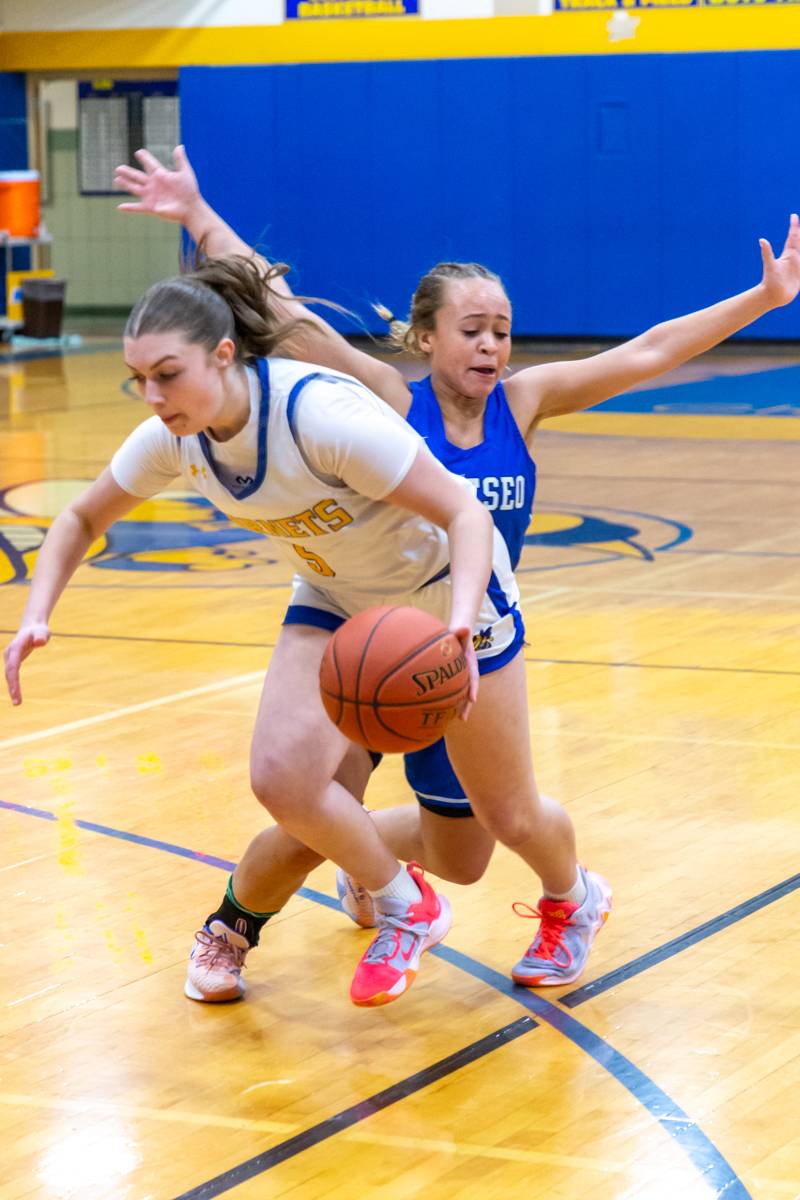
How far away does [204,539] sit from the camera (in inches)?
355

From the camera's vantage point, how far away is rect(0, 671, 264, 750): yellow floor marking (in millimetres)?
5492

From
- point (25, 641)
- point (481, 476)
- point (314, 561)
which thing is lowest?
point (25, 641)

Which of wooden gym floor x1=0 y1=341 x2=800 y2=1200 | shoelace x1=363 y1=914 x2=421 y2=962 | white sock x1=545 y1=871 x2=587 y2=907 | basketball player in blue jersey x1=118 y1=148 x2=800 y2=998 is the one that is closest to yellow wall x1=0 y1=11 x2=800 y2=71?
wooden gym floor x1=0 y1=341 x2=800 y2=1200

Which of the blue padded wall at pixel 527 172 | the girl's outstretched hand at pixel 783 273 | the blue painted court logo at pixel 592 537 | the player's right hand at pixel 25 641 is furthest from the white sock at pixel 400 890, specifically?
the blue padded wall at pixel 527 172

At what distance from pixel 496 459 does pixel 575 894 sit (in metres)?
0.88

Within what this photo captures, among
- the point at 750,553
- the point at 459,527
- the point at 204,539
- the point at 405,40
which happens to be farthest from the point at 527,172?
the point at 459,527

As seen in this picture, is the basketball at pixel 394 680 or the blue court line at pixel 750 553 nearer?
the basketball at pixel 394 680

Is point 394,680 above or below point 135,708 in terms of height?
above

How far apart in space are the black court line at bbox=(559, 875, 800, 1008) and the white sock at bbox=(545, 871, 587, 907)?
156 mm

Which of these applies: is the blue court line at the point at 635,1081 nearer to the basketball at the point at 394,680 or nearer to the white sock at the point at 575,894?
the white sock at the point at 575,894

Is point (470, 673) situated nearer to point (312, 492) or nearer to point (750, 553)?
point (312, 492)

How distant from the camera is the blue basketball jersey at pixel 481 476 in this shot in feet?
11.3

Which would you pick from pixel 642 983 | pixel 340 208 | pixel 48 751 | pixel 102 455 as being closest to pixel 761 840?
pixel 642 983

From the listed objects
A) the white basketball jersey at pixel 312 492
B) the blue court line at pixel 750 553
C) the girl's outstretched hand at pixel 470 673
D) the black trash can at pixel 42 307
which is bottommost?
the black trash can at pixel 42 307
